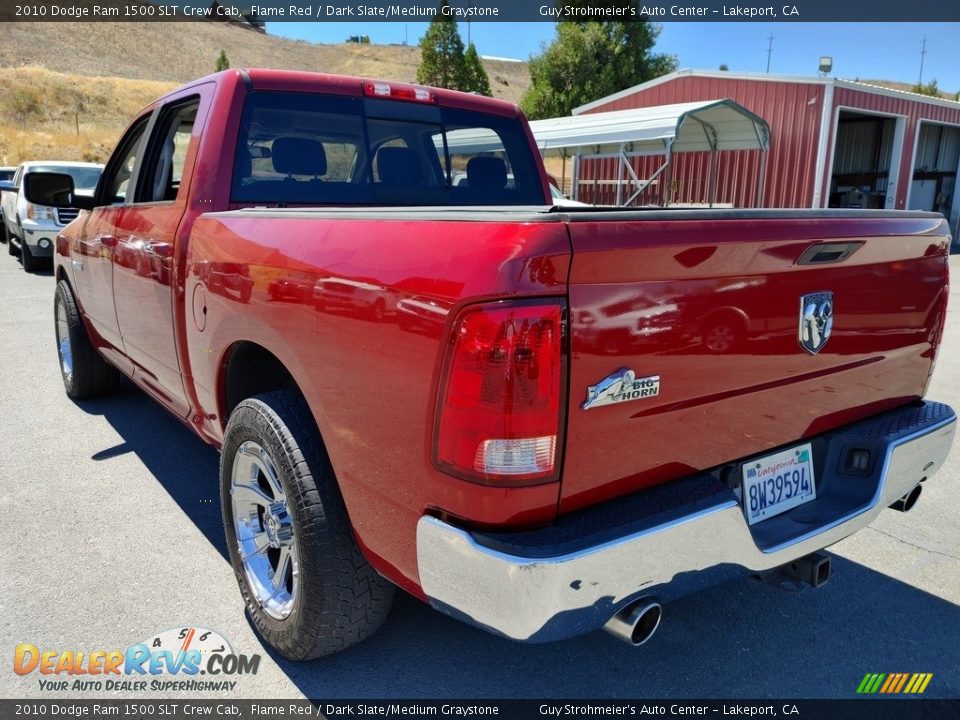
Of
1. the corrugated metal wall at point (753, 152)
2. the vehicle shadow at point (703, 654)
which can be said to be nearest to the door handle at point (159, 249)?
the vehicle shadow at point (703, 654)

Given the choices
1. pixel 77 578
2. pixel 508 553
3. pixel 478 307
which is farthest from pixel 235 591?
pixel 478 307

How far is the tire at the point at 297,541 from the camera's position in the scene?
7.00 feet

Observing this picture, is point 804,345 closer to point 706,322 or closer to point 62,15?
point 706,322

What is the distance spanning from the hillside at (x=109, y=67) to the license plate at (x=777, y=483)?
3867 centimetres

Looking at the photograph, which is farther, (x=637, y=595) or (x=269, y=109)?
(x=269, y=109)

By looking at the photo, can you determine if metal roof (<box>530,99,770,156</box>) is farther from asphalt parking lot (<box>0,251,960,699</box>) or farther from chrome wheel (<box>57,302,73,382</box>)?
asphalt parking lot (<box>0,251,960,699</box>)

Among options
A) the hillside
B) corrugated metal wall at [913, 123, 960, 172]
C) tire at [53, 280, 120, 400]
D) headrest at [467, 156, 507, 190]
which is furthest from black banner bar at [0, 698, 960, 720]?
the hillside

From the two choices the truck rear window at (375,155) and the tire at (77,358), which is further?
the tire at (77,358)

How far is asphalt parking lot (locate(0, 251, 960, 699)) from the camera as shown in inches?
93.7

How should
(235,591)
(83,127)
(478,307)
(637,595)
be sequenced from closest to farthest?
(478,307) → (637,595) → (235,591) → (83,127)

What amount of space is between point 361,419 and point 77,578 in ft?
5.89

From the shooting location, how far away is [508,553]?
1.61 m

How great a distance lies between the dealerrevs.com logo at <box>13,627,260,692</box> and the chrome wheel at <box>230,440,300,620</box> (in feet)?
0.75

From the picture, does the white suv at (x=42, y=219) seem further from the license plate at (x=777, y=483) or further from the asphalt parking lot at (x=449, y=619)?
the license plate at (x=777, y=483)
